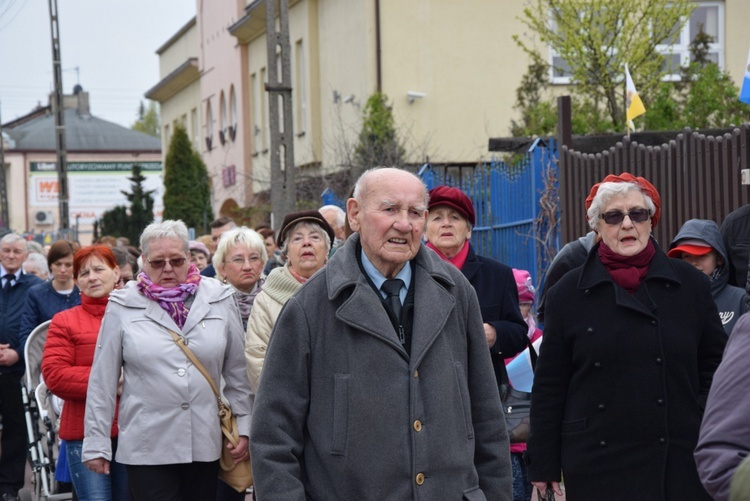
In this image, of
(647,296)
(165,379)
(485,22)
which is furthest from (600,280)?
(485,22)

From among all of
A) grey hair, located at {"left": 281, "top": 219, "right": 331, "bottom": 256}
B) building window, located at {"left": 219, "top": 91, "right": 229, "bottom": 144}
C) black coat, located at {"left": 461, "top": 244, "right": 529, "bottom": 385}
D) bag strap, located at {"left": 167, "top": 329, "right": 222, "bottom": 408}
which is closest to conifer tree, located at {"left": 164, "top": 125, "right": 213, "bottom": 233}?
building window, located at {"left": 219, "top": 91, "right": 229, "bottom": 144}

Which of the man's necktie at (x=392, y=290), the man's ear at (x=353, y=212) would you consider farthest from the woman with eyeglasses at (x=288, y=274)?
the man's necktie at (x=392, y=290)

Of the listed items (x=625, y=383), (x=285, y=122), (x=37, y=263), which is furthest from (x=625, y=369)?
(x=285, y=122)

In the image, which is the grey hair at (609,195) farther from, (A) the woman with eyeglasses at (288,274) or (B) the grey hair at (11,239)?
(B) the grey hair at (11,239)

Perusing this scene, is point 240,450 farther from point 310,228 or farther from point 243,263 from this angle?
point 243,263

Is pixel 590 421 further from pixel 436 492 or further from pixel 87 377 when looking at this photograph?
pixel 87 377

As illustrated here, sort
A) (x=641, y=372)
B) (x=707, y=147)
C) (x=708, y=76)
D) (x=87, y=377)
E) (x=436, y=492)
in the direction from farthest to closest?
(x=708, y=76), (x=707, y=147), (x=87, y=377), (x=641, y=372), (x=436, y=492)

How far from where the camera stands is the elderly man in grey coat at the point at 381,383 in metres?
4.09

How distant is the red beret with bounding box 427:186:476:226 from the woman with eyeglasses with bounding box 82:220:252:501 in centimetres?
129

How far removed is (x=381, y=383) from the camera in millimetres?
4113

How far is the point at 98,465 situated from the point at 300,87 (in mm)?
23441

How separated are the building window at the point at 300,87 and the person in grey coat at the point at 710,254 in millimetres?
22895

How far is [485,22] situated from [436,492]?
21658mm

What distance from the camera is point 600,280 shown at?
17.8 ft
